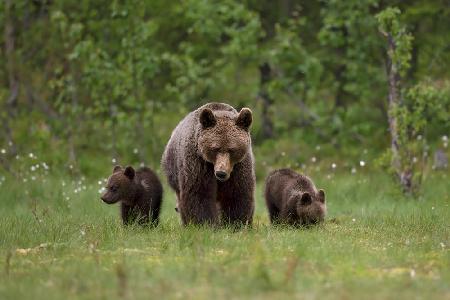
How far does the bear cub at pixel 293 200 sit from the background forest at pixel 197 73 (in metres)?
5.73

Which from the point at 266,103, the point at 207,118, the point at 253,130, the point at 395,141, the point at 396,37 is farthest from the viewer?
the point at 253,130

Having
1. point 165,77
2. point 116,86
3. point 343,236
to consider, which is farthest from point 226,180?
point 165,77

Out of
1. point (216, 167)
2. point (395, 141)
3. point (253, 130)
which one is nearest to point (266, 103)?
point (253, 130)

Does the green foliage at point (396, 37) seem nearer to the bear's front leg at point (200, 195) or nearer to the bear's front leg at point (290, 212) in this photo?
the bear's front leg at point (290, 212)

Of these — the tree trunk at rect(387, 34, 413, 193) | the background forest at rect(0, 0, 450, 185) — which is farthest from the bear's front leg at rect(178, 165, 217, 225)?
the background forest at rect(0, 0, 450, 185)

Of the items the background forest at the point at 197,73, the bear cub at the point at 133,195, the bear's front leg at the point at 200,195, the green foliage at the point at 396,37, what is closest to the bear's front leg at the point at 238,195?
the bear's front leg at the point at 200,195

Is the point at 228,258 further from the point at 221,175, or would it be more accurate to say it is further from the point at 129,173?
the point at 129,173

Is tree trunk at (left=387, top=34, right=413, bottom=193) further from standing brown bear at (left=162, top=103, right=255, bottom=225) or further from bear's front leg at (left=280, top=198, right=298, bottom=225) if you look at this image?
standing brown bear at (left=162, top=103, right=255, bottom=225)

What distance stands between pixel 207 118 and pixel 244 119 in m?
0.40

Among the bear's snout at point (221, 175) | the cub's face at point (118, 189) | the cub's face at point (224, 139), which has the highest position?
the cub's face at point (224, 139)

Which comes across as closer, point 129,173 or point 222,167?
point 222,167

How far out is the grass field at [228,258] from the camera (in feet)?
18.9

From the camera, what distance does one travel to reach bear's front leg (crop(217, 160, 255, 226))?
30.6 feet

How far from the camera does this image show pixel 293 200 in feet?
34.6
